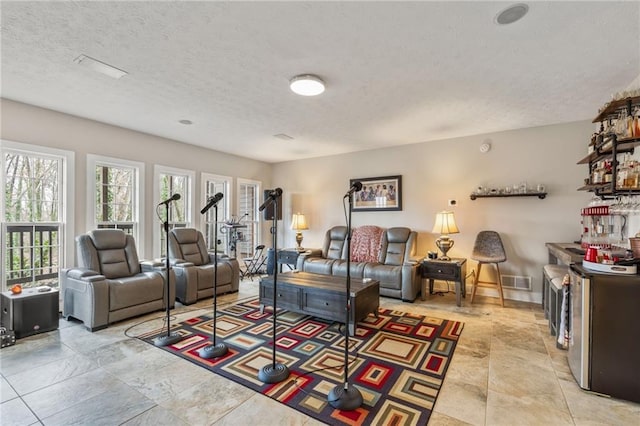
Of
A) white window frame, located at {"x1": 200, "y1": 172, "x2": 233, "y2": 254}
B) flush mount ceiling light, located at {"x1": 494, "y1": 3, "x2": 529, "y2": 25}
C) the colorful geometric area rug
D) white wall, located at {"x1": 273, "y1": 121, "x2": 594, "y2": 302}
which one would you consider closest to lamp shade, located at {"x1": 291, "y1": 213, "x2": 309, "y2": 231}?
white wall, located at {"x1": 273, "y1": 121, "x2": 594, "y2": 302}

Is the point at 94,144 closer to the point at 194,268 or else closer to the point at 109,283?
the point at 109,283

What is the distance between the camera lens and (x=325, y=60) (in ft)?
8.06

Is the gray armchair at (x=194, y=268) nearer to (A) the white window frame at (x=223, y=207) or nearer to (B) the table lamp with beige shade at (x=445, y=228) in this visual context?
(A) the white window frame at (x=223, y=207)

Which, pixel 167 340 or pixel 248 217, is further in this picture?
pixel 248 217

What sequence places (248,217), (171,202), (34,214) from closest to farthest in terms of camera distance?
(34,214) → (171,202) → (248,217)

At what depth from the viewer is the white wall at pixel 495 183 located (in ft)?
13.4

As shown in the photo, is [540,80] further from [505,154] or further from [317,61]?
[317,61]

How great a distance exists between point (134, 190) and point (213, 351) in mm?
3142

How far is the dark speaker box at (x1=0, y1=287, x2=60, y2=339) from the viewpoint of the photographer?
290cm

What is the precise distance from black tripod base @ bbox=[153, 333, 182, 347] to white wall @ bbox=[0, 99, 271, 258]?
6.89 ft

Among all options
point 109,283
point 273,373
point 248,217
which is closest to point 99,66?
point 109,283

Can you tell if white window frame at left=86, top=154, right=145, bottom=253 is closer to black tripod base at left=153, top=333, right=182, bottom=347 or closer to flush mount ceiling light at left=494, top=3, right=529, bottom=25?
black tripod base at left=153, top=333, right=182, bottom=347

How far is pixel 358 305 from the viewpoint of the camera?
3.09 metres

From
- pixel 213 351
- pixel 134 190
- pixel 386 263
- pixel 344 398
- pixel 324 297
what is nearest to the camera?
pixel 344 398
